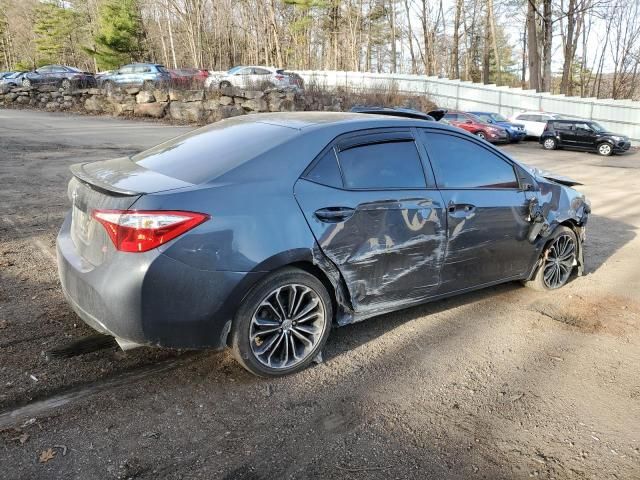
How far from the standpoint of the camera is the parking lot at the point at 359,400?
2.56m

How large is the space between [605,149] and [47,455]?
85.3 feet

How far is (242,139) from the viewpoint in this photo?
3.55 meters

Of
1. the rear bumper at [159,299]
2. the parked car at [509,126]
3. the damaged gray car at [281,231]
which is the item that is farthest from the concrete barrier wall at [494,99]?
the rear bumper at [159,299]

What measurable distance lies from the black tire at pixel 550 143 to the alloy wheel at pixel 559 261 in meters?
21.5

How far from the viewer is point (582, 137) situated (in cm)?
2402

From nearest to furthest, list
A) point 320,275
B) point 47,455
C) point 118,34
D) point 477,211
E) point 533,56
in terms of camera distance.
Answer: point 47,455 → point 320,275 → point 477,211 → point 533,56 → point 118,34

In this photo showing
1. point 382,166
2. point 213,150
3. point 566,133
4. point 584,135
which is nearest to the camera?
point 213,150

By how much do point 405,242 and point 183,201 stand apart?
5.12ft

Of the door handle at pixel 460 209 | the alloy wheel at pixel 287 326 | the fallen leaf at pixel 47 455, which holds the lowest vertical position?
the fallen leaf at pixel 47 455

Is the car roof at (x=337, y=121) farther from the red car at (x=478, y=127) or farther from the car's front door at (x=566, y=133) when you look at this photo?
the car's front door at (x=566, y=133)

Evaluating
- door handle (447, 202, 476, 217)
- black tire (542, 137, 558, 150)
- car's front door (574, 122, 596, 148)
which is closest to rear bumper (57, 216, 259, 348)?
door handle (447, 202, 476, 217)

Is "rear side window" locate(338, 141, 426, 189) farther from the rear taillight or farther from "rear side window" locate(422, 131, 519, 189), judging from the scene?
the rear taillight

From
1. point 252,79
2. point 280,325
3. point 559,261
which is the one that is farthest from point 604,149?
point 280,325

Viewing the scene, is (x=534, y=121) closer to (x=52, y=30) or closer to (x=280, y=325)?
(x=280, y=325)
